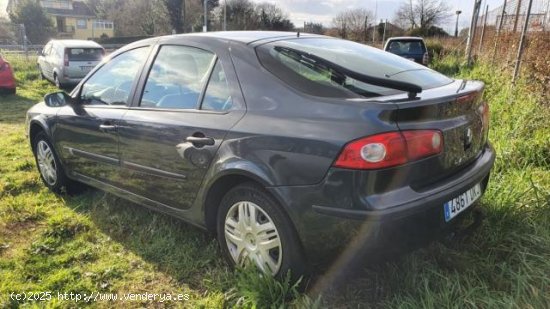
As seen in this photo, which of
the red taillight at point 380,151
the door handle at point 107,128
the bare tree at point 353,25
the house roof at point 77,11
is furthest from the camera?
the house roof at point 77,11

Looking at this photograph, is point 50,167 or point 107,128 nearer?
point 107,128

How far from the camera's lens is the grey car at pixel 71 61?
12.7 metres

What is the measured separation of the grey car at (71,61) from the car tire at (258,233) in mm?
11387

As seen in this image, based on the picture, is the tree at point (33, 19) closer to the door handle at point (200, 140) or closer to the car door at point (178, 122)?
A: the car door at point (178, 122)

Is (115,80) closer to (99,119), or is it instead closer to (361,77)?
(99,119)

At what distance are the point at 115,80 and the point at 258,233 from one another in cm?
196

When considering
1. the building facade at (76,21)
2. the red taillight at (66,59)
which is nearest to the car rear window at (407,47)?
the red taillight at (66,59)

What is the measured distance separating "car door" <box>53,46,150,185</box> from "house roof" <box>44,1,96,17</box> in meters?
69.0

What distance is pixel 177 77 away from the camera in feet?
10.1

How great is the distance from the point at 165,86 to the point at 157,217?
1.18 meters

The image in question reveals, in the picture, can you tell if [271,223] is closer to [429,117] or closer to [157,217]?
[429,117]

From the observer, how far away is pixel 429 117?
2.25 m

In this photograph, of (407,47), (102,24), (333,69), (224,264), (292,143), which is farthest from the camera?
(102,24)

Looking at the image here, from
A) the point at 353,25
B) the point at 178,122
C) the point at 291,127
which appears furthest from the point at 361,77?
the point at 353,25
